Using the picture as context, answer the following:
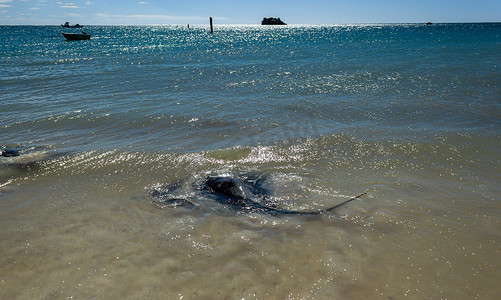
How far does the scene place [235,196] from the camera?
496 centimetres

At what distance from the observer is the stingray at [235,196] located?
4676 mm

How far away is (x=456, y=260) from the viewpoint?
11.8ft

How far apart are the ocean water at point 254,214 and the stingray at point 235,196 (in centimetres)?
16

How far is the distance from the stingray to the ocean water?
0.16 m

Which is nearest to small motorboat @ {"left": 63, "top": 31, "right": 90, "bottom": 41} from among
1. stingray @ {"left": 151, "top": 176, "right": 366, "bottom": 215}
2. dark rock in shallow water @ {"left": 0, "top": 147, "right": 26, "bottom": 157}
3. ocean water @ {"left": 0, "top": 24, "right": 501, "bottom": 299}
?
ocean water @ {"left": 0, "top": 24, "right": 501, "bottom": 299}

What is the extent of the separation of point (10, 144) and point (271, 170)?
7101mm

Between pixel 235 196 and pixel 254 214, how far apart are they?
1.84 ft

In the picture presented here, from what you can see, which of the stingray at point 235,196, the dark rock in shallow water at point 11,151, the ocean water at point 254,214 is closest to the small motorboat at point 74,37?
the ocean water at point 254,214

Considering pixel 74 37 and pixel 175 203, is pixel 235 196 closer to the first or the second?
pixel 175 203

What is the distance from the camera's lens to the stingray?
15.3ft

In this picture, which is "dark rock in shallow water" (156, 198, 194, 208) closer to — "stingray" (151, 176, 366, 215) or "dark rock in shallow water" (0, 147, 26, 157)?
"stingray" (151, 176, 366, 215)

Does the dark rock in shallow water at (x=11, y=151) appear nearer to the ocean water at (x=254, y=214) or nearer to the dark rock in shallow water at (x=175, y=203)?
the ocean water at (x=254, y=214)

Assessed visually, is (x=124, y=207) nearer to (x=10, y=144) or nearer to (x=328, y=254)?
(x=328, y=254)

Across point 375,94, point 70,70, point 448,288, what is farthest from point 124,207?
point 70,70
